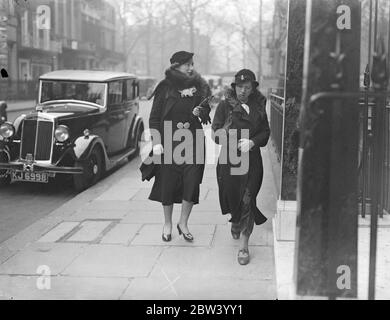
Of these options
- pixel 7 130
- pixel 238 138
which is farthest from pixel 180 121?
pixel 7 130

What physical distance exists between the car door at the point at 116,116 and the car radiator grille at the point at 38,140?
1827 mm

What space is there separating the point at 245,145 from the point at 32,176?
4953 millimetres

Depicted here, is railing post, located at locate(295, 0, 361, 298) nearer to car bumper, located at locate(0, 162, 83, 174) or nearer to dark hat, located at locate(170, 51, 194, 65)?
dark hat, located at locate(170, 51, 194, 65)

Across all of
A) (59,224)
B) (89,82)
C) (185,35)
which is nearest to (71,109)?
(89,82)

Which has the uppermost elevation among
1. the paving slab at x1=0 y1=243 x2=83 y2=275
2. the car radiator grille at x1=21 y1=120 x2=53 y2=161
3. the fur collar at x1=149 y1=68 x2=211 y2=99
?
the fur collar at x1=149 y1=68 x2=211 y2=99

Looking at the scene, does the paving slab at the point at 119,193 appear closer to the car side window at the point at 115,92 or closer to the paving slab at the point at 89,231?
the paving slab at the point at 89,231

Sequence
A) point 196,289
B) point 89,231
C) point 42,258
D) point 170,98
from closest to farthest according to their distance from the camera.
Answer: point 196,289
point 42,258
point 170,98
point 89,231

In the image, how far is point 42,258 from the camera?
5.05 metres

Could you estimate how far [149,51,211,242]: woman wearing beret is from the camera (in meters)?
5.39

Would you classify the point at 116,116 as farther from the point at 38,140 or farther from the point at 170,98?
the point at 170,98

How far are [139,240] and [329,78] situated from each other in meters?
3.40

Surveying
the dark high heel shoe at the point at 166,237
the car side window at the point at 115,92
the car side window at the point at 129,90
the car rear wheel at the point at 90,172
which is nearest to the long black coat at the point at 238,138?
the dark high heel shoe at the point at 166,237

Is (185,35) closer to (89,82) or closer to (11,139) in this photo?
(89,82)

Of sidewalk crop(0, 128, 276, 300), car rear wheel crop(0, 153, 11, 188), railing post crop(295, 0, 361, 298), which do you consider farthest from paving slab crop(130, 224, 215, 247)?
car rear wheel crop(0, 153, 11, 188)
